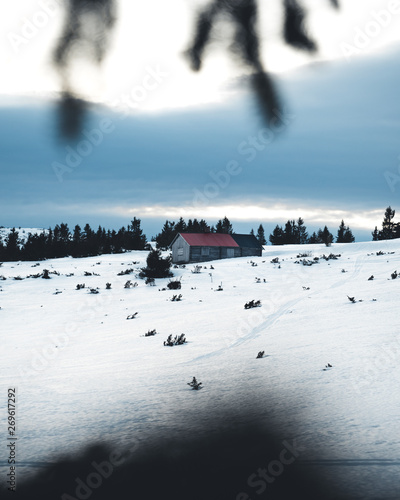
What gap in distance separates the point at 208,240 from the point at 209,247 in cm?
108

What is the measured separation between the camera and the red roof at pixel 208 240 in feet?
128

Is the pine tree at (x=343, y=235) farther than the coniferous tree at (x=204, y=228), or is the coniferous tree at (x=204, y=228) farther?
the pine tree at (x=343, y=235)

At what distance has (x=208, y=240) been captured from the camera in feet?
133

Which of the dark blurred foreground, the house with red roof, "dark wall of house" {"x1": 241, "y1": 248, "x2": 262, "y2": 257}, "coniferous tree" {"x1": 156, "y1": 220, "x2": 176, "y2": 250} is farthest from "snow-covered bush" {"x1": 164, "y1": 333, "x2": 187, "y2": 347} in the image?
"coniferous tree" {"x1": 156, "y1": 220, "x2": 176, "y2": 250}

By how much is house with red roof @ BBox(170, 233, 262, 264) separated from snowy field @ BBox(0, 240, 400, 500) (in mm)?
26966

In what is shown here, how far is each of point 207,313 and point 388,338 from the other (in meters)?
5.11

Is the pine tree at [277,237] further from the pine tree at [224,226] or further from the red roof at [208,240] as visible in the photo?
the red roof at [208,240]

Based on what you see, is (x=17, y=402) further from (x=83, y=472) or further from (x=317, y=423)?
(x=317, y=423)

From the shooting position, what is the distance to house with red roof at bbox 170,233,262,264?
38656 mm

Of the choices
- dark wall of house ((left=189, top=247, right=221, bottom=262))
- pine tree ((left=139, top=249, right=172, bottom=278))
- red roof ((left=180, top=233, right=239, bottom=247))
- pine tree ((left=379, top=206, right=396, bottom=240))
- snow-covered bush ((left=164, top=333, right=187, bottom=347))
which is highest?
pine tree ((left=379, top=206, right=396, bottom=240))

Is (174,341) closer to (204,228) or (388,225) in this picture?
(204,228)

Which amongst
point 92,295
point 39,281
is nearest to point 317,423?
point 92,295

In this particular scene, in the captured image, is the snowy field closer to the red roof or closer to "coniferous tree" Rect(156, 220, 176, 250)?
the red roof

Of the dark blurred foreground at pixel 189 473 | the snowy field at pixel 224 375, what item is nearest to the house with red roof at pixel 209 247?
the snowy field at pixel 224 375
